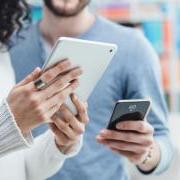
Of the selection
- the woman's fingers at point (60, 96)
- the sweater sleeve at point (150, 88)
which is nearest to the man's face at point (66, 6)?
the sweater sleeve at point (150, 88)

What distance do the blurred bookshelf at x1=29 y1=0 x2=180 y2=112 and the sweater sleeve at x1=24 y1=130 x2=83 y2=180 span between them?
187 cm

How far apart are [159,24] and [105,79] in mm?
1702

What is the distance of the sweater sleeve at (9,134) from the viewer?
95 cm

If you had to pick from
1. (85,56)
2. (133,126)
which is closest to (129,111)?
(133,126)

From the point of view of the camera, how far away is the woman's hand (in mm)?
922

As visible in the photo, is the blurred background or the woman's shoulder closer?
the woman's shoulder

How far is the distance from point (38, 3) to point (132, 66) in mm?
1616

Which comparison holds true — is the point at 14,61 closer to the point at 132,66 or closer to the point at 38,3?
the point at 132,66

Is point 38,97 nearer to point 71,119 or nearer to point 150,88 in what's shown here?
point 71,119

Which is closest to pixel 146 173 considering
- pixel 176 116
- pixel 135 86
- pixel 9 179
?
pixel 135 86

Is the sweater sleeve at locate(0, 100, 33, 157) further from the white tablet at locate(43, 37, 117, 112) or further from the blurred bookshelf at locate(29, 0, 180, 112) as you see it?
the blurred bookshelf at locate(29, 0, 180, 112)

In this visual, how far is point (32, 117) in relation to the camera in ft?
3.07

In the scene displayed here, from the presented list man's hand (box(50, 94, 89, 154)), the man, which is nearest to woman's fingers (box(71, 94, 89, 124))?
man's hand (box(50, 94, 89, 154))

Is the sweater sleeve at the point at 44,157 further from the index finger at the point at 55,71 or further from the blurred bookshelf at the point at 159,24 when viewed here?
the blurred bookshelf at the point at 159,24
